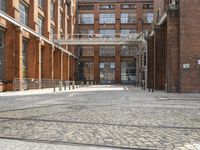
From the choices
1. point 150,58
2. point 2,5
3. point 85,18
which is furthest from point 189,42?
point 85,18

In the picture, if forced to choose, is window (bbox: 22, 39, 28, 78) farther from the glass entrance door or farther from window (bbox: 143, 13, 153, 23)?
window (bbox: 143, 13, 153, 23)

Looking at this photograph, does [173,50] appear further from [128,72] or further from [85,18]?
[85,18]

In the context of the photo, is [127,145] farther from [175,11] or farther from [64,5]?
[64,5]

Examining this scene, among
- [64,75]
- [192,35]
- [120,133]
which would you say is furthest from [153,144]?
[64,75]

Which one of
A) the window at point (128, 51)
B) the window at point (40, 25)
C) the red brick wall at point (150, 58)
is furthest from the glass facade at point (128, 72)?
the red brick wall at point (150, 58)

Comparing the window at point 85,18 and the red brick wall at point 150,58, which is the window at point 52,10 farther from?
the window at point 85,18

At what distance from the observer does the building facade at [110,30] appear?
74.2 m

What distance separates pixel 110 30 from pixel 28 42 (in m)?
38.3

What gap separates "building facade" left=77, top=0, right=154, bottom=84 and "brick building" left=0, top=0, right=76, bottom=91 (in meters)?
16.8

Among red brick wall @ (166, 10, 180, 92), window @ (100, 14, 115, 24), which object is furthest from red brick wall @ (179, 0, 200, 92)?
window @ (100, 14, 115, 24)

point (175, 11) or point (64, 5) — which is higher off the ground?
point (64, 5)

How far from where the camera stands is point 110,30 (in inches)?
2970

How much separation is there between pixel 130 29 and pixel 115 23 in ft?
11.1

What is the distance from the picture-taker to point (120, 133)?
8.09m
